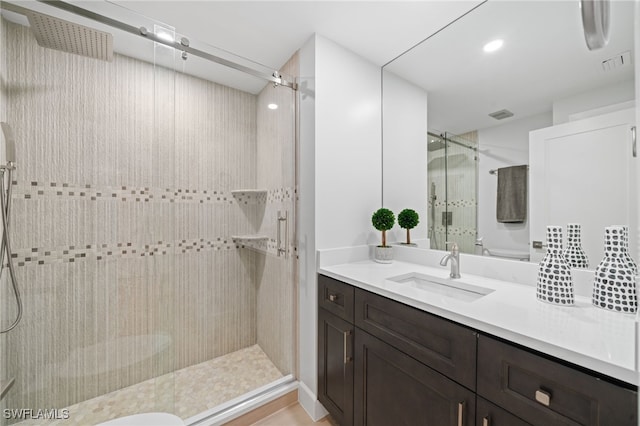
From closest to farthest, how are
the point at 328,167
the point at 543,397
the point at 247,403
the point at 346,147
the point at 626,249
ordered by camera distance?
the point at 543,397
the point at 626,249
the point at 247,403
the point at 328,167
the point at 346,147

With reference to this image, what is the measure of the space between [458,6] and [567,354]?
66.7 inches

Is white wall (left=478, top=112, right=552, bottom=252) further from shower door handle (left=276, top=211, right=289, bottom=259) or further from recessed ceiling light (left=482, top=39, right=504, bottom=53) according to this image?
shower door handle (left=276, top=211, right=289, bottom=259)

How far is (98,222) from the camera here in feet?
5.32

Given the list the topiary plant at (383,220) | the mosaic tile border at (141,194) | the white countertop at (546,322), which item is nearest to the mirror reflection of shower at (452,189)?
the topiary plant at (383,220)

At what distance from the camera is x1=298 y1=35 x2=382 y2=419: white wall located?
162 cm

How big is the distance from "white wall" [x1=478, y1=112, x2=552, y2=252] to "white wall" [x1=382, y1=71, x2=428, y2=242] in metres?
0.38

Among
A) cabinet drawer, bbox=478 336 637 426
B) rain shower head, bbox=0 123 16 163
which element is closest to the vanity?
cabinet drawer, bbox=478 336 637 426

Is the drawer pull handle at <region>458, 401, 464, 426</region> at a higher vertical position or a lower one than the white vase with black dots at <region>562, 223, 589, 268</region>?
lower

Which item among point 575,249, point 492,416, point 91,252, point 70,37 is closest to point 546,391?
point 492,416

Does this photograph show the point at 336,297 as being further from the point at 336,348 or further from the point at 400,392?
the point at 400,392

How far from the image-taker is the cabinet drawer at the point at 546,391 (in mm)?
580

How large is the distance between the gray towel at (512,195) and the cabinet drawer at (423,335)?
795mm

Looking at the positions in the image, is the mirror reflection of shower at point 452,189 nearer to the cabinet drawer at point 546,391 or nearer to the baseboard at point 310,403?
the cabinet drawer at point 546,391

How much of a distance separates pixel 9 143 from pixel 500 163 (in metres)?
2.61
